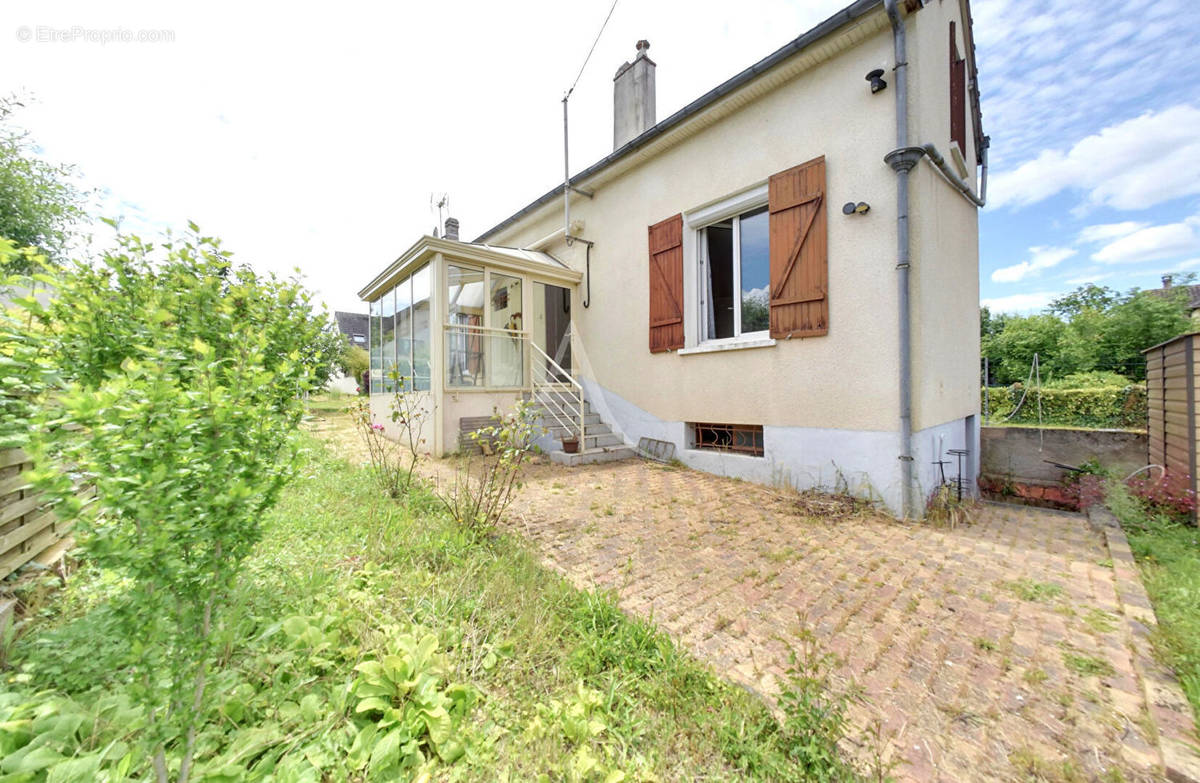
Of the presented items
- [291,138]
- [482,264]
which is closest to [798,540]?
[482,264]

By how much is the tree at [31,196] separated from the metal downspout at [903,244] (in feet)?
55.7

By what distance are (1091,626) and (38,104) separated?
2096 cm

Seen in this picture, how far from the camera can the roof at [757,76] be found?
174 inches

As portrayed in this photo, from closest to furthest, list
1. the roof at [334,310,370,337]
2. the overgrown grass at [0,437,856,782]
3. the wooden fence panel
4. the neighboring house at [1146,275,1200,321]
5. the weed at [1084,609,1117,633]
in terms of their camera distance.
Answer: the overgrown grass at [0,437,856,782]
the wooden fence panel
the weed at [1084,609,1117,633]
the neighboring house at [1146,275,1200,321]
the roof at [334,310,370,337]

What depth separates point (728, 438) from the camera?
597cm

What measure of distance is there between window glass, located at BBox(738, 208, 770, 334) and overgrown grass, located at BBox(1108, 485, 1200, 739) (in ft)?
12.6

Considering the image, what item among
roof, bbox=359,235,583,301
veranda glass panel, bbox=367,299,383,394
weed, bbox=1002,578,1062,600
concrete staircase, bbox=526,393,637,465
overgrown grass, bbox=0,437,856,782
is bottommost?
weed, bbox=1002,578,1062,600

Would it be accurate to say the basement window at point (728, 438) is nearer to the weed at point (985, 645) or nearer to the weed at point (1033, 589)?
the weed at point (1033, 589)

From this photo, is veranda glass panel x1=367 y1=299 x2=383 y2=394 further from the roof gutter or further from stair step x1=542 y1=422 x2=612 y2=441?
the roof gutter

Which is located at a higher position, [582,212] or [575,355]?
[582,212]

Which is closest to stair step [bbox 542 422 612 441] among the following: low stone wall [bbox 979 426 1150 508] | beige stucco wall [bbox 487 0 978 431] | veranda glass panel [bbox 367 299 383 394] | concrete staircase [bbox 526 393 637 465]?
concrete staircase [bbox 526 393 637 465]

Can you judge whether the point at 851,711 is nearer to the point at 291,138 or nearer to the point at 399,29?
the point at 399,29

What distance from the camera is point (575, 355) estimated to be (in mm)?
8391

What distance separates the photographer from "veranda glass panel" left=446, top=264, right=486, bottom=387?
22.9 feet
